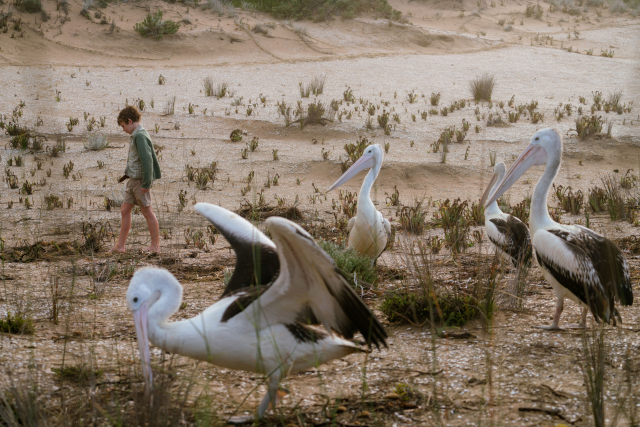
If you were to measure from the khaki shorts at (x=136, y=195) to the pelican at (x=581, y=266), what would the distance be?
13.5ft

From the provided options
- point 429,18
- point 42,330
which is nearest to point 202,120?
point 42,330

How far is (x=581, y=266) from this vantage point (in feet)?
13.8

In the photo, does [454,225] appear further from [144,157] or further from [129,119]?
[129,119]

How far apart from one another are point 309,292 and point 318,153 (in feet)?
29.4

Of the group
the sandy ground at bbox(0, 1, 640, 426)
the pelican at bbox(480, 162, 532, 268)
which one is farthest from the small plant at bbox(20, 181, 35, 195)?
the pelican at bbox(480, 162, 532, 268)

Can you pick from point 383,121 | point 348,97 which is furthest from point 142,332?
point 348,97

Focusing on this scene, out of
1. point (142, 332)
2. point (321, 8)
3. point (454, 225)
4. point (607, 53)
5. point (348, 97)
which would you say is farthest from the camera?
point (321, 8)

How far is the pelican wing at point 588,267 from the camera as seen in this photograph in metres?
4.04

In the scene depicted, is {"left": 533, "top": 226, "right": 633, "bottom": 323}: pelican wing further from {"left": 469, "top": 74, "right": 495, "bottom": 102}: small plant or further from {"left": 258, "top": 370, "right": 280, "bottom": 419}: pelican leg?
{"left": 469, "top": 74, "right": 495, "bottom": 102}: small plant

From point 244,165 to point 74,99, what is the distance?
694 cm

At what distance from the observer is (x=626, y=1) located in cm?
3541

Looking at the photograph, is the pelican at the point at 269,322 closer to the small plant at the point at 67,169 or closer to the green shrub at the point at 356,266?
the green shrub at the point at 356,266

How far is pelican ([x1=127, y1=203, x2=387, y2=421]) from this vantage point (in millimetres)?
2932

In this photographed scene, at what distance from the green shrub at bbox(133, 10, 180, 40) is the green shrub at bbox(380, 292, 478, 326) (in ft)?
65.6
